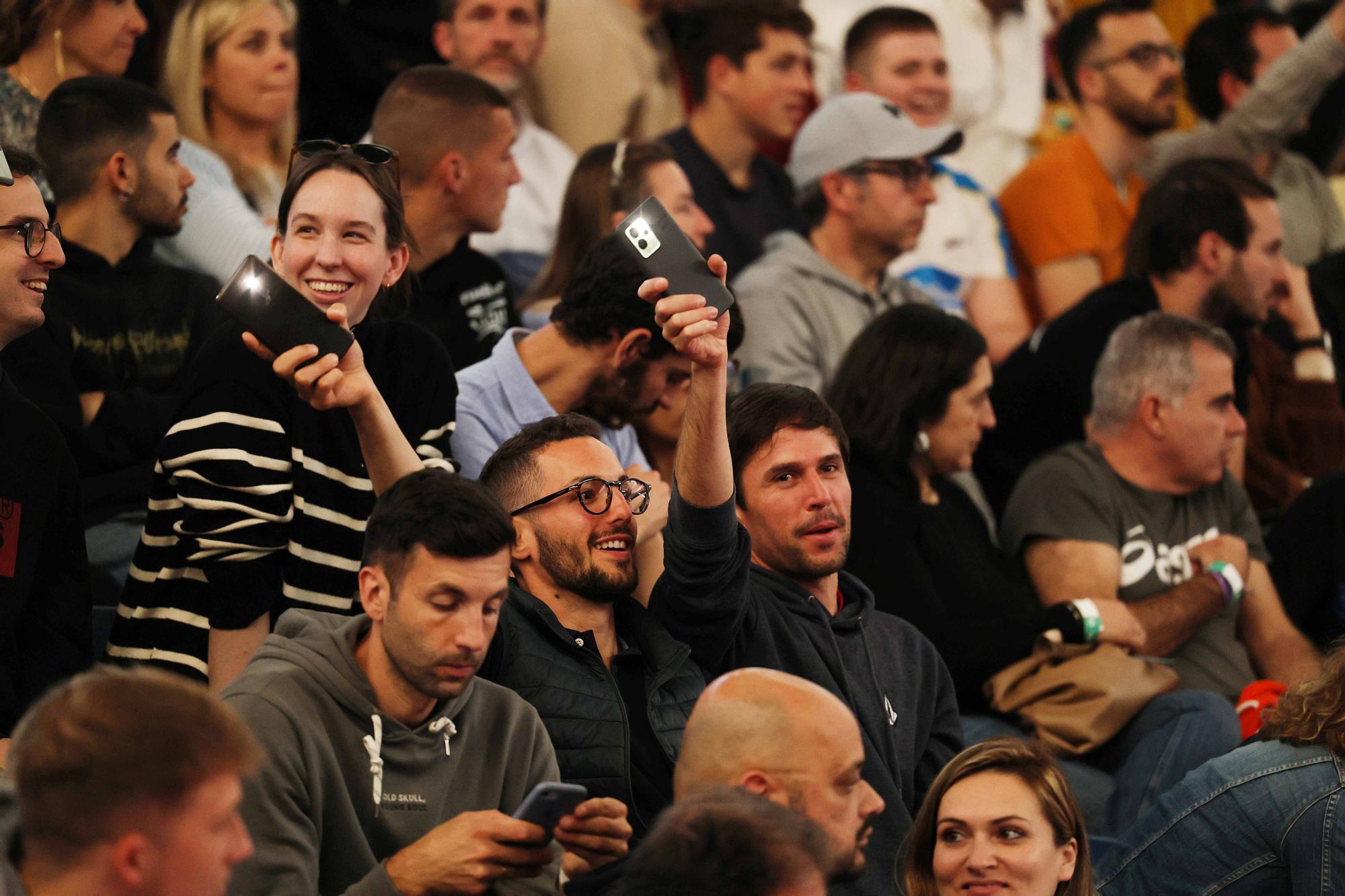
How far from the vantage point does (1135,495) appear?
5078 millimetres

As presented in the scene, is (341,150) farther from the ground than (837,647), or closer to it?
farther from the ground

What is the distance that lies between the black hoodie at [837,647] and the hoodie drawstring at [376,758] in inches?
30.2

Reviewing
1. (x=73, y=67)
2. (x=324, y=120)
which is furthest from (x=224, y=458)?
(x=324, y=120)

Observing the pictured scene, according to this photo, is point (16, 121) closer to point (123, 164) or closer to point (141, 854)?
point (123, 164)

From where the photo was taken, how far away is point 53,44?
4816 millimetres

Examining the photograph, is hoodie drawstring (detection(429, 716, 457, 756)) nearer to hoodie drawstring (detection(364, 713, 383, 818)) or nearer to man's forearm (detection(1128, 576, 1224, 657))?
hoodie drawstring (detection(364, 713, 383, 818))

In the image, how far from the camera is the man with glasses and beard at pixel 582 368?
422 centimetres

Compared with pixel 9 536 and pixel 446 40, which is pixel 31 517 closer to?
pixel 9 536

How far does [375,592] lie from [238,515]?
0.59 meters

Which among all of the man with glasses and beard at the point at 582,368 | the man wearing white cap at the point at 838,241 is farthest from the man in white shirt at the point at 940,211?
the man with glasses and beard at the point at 582,368

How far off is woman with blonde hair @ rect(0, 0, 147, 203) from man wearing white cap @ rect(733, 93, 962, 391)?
74.2 inches

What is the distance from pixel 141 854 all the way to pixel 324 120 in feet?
14.6

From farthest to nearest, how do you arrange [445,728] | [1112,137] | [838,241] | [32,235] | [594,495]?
[1112,137] < [838,241] < [594,495] < [32,235] < [445,728]

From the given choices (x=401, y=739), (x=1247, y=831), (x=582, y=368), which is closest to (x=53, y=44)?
(x=582, y=368)
